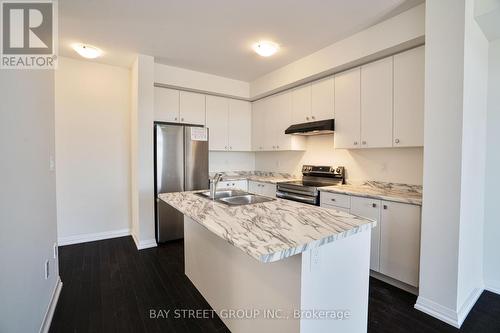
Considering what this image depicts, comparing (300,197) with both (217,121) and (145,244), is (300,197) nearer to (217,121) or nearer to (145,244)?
(217,121)

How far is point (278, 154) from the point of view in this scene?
14.8 ft

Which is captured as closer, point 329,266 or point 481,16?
point 329,266

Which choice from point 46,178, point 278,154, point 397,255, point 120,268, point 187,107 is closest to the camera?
point 46,178

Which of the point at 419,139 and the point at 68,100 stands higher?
the point at 68,100

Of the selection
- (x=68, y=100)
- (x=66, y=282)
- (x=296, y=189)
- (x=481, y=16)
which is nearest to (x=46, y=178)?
(x=66, y=282)

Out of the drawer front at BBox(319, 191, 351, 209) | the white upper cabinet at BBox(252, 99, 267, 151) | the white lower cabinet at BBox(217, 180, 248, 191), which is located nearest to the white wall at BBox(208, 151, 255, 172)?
the white upper cabinet at BBox(252, 99, 267, 151)

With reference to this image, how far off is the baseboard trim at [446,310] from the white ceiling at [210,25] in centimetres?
257

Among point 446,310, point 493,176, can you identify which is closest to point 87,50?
point 446,310

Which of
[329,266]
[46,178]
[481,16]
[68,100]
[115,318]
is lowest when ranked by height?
[115,318]

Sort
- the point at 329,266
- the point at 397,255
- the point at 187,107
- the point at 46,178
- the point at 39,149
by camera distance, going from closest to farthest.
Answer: the point at 329,266, the point at 39,149, the point at 46,178, the point at 397,255, the point at 187,107

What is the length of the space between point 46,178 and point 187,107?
7.62 ft

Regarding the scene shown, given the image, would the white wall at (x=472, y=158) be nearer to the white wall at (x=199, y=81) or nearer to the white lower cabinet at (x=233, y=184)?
the white lower cabinet at (x=233, y=184)

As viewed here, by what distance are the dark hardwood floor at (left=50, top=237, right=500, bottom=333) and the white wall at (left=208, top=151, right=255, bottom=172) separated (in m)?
2.00

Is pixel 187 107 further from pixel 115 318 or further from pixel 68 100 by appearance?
pixel 115 318
